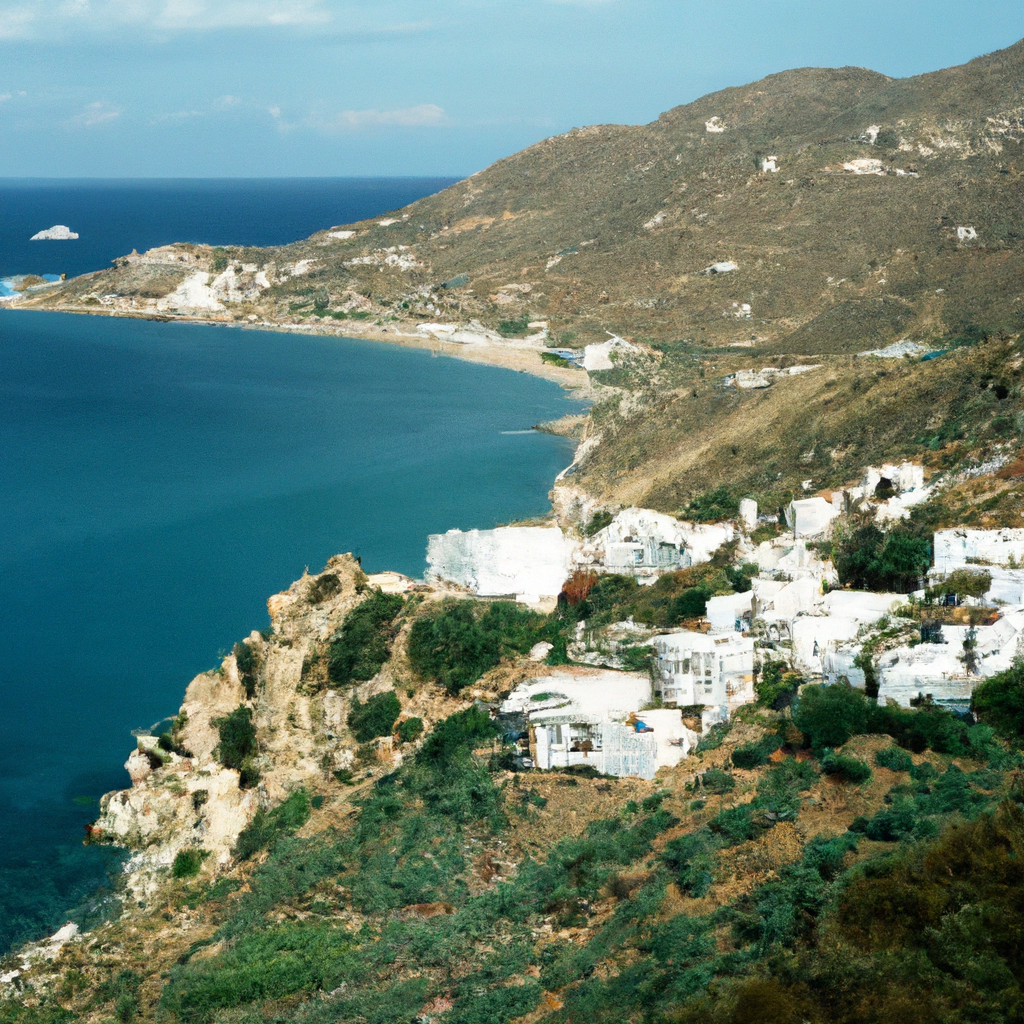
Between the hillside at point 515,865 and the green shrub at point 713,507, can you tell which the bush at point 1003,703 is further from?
the green shrub at point 713,507

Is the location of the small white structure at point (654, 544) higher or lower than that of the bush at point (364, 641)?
higher

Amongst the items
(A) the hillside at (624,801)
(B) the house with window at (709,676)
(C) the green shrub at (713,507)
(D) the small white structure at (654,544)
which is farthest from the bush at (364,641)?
(C) the green shrub at (713,507)

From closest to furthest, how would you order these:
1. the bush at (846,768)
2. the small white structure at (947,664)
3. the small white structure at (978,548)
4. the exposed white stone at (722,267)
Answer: the bush at (846,768), the small white structure at (947,664), the small white structure at (978,548), the exposed white stone at (722,267)

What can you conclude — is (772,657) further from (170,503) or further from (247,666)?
(170,503)

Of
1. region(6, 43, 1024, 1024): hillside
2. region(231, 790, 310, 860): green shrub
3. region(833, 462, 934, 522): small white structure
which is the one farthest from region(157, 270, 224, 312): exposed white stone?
region(231, 790, 310, 860): green shrub

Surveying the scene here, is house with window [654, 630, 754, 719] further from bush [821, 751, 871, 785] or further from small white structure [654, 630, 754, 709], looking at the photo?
bush [821, 751, 871, 785]

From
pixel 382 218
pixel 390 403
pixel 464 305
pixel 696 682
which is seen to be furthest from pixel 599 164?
pixel 696 682
